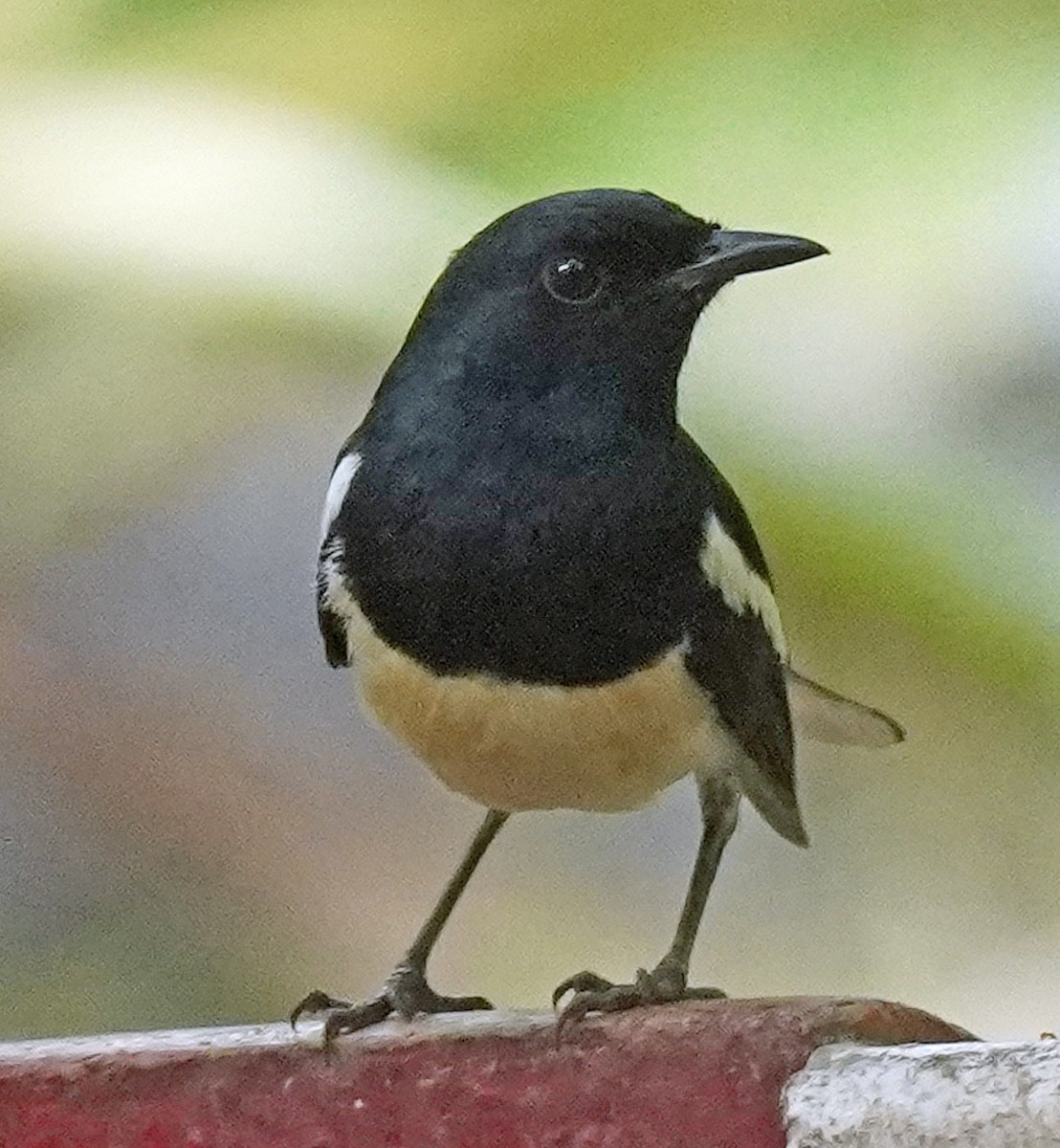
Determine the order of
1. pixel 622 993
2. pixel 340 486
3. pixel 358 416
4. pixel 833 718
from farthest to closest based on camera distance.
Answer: pixel 358 416, pixel 833 718, pixel 340 486, pixel 622 993

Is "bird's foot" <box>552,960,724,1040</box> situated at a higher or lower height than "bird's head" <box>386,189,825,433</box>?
lower

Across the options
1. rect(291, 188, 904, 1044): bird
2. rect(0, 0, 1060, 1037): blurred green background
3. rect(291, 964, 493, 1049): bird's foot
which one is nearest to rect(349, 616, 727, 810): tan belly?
rect(291, 188, 904, 1044): bird

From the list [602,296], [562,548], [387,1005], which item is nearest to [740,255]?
[602,296]

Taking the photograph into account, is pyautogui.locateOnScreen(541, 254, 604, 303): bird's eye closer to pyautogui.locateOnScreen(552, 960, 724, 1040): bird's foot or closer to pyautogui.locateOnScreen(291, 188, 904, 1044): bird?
pyautogui.locateOnScreen(291, 188, 904, 1044): bird

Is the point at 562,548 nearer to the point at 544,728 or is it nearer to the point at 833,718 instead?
the point at 544,728

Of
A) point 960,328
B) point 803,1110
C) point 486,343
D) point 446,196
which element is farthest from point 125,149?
point 803,1110

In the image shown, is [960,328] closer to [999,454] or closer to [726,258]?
[999,454]

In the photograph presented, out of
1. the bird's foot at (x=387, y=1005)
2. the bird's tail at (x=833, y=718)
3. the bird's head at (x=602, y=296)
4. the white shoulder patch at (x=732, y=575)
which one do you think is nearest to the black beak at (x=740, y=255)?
the bird's head at (x=602, y=296)
